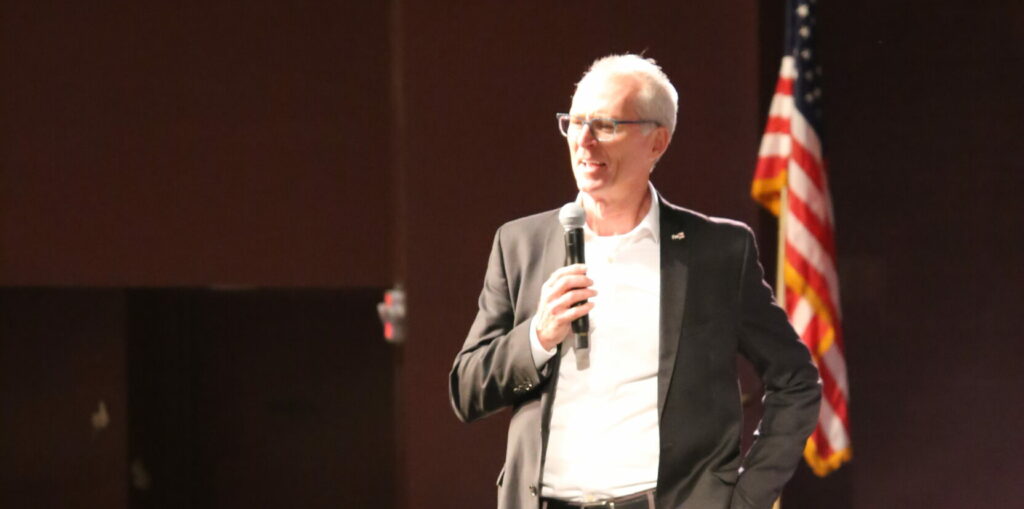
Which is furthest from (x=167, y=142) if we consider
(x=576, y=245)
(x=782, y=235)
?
(x=576, y=245)

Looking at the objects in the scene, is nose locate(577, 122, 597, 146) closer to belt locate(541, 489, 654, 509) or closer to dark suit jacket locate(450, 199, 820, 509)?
dark suit jacket locate(450, 199, 820, 509)

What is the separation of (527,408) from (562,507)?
0.20 meters

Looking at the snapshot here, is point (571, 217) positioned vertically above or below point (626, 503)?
above

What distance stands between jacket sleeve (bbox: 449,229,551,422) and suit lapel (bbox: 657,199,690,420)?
219 millimetres

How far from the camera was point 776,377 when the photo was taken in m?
2.33

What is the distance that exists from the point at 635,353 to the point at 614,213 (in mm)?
280

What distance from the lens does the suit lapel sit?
2.19 meters

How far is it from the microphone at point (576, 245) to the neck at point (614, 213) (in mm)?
119

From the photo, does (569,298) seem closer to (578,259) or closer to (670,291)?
(578,259)

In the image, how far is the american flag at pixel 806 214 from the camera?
3.57 metres

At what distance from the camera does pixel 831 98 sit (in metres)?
4.06

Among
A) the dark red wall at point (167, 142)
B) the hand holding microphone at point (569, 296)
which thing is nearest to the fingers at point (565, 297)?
the hand holding microphone at point (569, 296)

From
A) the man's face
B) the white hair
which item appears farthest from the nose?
the white hair

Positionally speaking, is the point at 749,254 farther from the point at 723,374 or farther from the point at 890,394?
the point at 890,394
